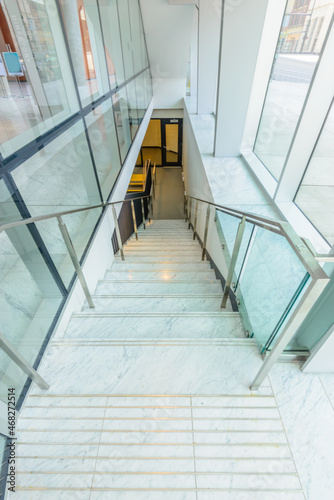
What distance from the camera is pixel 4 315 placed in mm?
1559

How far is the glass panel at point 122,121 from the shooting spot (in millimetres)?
4442

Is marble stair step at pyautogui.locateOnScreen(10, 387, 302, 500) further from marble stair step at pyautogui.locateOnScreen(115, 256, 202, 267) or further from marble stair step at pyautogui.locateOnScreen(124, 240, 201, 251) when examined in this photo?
marble stair step at pyautogui.locateOnScreen(124, 240, 201, 251)

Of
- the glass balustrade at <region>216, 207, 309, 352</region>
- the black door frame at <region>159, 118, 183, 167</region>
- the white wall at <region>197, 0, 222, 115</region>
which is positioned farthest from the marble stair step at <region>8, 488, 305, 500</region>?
the black door frame at <region>159, 118, 183, 167</region>

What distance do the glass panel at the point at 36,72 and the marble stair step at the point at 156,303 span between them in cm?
172

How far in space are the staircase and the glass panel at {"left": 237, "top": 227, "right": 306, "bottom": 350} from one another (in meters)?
0.18

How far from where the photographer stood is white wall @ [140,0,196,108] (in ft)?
22.7

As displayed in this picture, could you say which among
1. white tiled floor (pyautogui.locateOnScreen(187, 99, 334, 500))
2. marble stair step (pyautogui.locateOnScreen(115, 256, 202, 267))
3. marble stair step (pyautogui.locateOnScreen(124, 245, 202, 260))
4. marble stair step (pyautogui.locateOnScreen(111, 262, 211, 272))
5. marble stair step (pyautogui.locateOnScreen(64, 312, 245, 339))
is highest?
white tiled floor (pyautogui.locateOnScreen(187, 99, 334, 500))

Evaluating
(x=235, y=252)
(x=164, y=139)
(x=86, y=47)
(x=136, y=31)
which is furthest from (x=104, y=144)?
(x=164, y=139)

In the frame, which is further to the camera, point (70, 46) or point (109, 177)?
point (109, 177)

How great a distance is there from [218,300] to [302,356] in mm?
1092

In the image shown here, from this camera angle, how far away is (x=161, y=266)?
148 inches

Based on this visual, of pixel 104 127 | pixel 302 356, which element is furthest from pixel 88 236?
pixel 302 356

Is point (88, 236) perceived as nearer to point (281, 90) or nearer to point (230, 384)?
point (230, 384)

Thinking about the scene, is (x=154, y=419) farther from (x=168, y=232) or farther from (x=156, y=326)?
(x=168, y=232)
